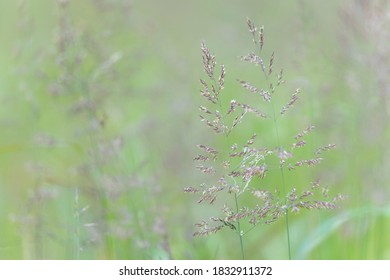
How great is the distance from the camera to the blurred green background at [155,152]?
326 cm

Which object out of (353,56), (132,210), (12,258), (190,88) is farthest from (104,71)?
(190,88)

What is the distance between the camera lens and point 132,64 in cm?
421

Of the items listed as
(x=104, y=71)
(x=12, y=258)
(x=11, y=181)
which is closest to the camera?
(x=12, y=258)

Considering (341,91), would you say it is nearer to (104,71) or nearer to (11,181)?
(104,71)

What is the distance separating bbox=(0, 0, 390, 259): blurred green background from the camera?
326 centimetres

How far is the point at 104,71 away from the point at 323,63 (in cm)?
116

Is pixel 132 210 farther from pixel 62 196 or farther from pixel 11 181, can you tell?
pixel 11 181

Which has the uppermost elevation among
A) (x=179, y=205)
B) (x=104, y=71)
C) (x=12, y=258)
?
(x=104, y=71)

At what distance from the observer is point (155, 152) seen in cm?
433

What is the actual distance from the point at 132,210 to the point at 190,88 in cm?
205
